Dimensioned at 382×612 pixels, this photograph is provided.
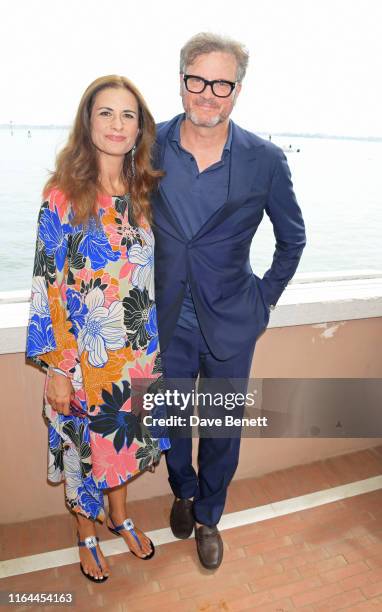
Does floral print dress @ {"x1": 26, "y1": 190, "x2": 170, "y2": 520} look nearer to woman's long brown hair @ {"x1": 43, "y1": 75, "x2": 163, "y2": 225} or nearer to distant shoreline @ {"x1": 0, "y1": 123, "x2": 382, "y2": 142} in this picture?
woman's long brown hair @ {"x1": 43, "y1": 75, "x2": 163, "y2": 225}

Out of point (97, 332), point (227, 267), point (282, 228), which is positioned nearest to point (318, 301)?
point (282, 228)

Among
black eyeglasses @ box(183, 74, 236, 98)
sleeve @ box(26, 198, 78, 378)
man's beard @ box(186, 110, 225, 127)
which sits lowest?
sleeve @ box(26, 198, 78, 378)

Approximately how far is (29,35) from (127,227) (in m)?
0.94

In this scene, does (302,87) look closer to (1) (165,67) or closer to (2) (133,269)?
(1) (165,67)

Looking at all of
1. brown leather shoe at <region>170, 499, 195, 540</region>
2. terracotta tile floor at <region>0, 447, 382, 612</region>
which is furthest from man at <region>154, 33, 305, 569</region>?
terracotta tile floor at <region>0, 447, 382, 612</region>

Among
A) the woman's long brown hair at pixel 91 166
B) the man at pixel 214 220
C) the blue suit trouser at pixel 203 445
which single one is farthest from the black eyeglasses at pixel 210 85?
the blue suit trouser at pixel 203 445

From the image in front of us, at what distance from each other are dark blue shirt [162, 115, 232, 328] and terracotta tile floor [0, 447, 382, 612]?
1389 mm

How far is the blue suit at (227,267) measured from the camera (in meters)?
1.66

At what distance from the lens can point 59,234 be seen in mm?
1482

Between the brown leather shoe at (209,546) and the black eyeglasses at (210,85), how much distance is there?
5.67ft

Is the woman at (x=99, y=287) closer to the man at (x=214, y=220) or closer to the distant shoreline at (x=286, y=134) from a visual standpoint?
the man at (x=214, y=220)

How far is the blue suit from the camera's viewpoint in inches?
65.2

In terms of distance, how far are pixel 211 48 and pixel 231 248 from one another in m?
0.62

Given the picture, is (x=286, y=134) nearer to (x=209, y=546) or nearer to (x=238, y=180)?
(x=238, y=180)
